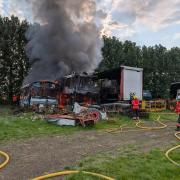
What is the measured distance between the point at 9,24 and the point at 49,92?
17068 millimetres

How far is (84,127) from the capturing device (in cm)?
1386

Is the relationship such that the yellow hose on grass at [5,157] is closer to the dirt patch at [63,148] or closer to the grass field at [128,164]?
the dirt patch at [63,148]

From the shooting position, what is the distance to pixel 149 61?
39.8 meters

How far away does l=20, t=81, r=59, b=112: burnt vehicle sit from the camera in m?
19.3

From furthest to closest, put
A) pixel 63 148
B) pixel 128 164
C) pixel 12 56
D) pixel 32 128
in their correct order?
1. pixel 12 56
2. pixel 32 128
3. pixel 63 148
4. pixel 128 164

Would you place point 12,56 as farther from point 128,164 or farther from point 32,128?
point 128,164

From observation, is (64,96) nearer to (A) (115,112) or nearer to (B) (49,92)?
(B) (49,92)

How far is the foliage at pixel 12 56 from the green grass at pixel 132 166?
27275 mm

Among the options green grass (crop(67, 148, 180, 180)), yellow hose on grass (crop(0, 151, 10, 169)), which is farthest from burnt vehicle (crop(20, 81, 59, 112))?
green grass (crop(67, 148, 180, 180))

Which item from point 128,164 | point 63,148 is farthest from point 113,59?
point 128,164

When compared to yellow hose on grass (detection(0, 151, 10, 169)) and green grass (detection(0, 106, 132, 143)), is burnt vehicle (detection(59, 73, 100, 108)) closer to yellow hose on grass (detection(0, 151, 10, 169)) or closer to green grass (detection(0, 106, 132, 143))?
green grass (detection(0, 106, 132, 143))

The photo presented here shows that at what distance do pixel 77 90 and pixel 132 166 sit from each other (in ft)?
43.8

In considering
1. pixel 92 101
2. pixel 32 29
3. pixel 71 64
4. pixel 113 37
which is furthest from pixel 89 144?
pixel 113 37

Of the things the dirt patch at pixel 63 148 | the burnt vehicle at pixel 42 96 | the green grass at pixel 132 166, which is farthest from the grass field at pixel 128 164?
the burnt vehicle at pixel 42 96
